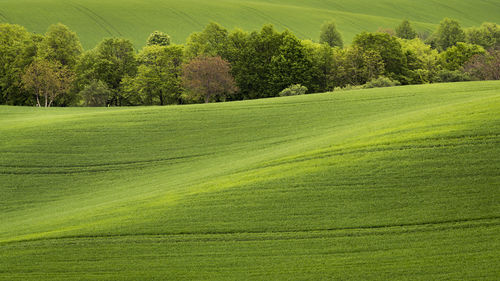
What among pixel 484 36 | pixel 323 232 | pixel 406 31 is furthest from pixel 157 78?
pixel 484 36

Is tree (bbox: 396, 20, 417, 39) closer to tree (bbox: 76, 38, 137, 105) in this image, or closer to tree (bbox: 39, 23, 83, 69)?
tree (bbox: 76, 38, 137, 105)

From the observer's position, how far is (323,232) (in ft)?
50.6

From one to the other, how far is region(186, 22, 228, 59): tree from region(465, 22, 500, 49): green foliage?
53583 millimetres

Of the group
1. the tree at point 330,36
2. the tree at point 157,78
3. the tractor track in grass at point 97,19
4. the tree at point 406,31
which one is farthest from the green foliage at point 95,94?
the tree at point 406,31

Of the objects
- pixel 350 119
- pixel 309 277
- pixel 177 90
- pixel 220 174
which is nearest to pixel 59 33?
pixel 177 90

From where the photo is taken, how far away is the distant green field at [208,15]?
109625 mm

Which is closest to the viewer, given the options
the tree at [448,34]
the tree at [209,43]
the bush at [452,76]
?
the bush at [452,76]

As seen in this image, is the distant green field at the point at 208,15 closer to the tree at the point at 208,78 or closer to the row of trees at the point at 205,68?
the row of trees at the point at 205,68

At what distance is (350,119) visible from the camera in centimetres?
3161

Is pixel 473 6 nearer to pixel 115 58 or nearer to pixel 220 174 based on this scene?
pixel 115 58

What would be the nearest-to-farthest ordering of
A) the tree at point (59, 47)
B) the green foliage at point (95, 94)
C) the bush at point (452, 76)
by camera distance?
the bush at point (452, 76) → the green foliage at point (95, 94) → the tree at point (59, 47)

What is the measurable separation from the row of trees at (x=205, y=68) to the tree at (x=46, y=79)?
12 centimetres

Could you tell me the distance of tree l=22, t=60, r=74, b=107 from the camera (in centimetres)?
6425

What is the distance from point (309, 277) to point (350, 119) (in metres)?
19.3
